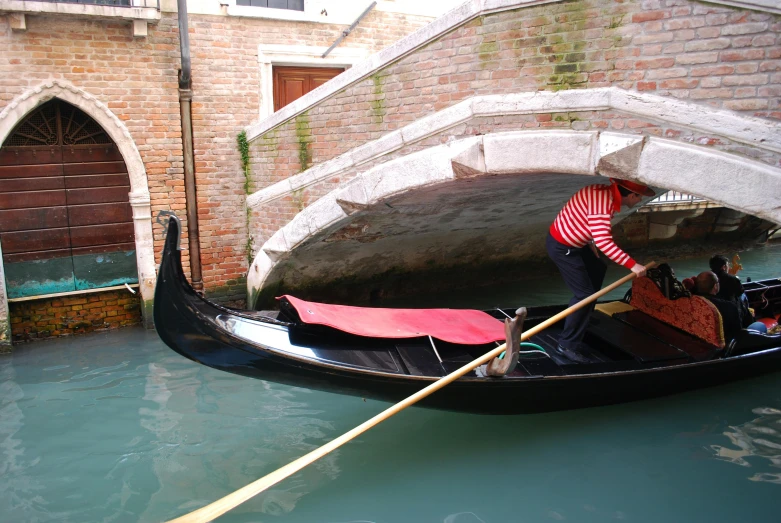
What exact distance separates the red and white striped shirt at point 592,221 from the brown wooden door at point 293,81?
298cm

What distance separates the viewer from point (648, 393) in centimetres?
317

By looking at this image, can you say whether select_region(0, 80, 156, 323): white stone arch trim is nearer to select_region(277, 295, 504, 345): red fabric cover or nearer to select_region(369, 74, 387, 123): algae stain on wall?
select_region(369, 74, 387, 123): algae stain on wall

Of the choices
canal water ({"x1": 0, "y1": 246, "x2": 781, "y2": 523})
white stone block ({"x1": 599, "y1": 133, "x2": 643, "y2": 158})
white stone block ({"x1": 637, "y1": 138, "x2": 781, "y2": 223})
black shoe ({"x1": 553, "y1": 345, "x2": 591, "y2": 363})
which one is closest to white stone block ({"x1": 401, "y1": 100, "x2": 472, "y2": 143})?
white stone block ({"x1": 599, "y1": 133, "x2": 643, "y2": 158})

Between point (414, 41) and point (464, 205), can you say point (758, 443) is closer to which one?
point (464, 205)

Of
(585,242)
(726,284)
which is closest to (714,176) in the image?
(585,242)

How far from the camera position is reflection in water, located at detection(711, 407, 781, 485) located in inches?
116

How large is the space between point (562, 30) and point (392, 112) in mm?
1131

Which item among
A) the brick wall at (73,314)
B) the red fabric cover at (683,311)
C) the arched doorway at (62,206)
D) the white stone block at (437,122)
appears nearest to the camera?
the red fabric cover at (683,311)

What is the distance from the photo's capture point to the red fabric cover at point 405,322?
2910mm

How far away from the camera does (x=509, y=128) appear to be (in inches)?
129

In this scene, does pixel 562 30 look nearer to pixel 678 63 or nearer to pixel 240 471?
pixel 678 63

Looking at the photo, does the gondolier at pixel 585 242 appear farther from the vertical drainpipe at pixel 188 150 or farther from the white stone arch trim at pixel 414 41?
the vertical drainpipe at pixel 188 150

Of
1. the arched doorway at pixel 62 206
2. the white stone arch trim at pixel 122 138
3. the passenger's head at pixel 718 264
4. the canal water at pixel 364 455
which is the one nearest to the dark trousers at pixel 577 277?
the canal water at pixel 364 455

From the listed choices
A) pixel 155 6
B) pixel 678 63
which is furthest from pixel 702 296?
pixel 155 6
